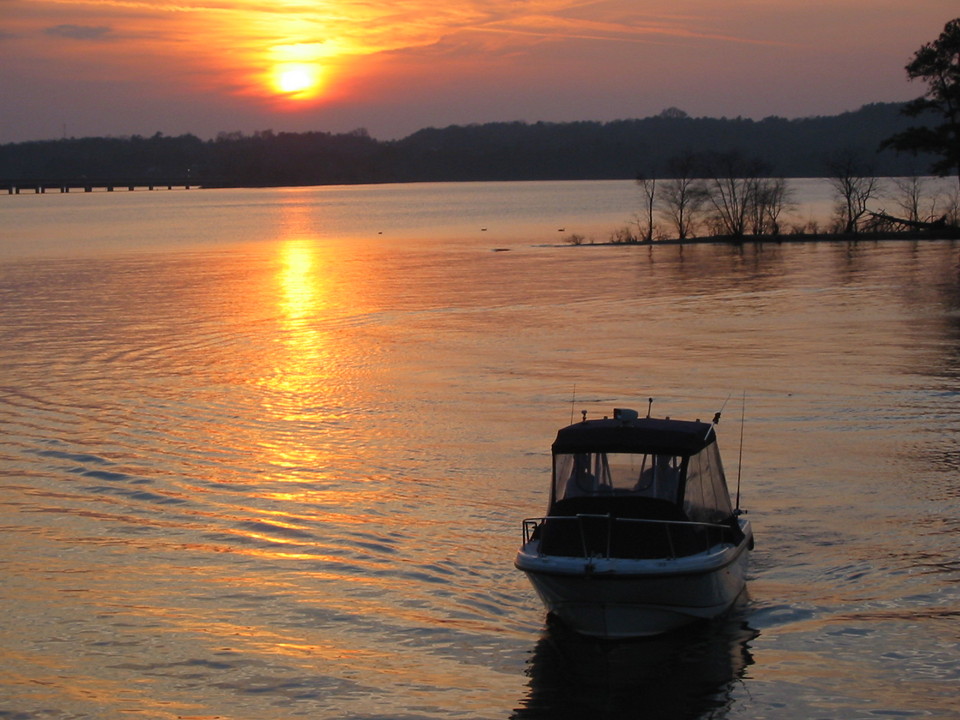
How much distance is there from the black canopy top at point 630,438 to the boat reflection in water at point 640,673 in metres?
2.10

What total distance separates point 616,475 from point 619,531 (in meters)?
0.99

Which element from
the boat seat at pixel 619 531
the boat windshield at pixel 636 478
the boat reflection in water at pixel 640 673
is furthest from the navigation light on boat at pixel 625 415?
the boat reflection in water at pixel 640 673

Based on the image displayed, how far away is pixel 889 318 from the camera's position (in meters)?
43.2

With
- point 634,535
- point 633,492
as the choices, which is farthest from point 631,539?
point 633,492

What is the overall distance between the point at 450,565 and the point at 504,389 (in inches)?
515

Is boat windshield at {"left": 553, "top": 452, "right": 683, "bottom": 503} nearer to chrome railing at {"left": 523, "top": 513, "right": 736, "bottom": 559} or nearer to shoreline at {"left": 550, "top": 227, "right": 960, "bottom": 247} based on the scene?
chrome railing at {"left": 523, "top": 513, "right": 736, "bottom": 559}

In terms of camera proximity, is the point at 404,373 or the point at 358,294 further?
the point at 358,294

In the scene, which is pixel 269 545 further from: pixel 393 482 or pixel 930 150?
pixel 930 150

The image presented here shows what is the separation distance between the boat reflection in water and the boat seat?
107cm

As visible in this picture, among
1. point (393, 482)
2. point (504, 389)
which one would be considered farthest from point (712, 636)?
point (504, 389)

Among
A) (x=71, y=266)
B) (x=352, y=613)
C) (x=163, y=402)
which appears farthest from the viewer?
(x=71, y=266)

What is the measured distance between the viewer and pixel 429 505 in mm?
20141

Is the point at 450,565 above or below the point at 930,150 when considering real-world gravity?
below

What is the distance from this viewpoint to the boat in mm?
13695
